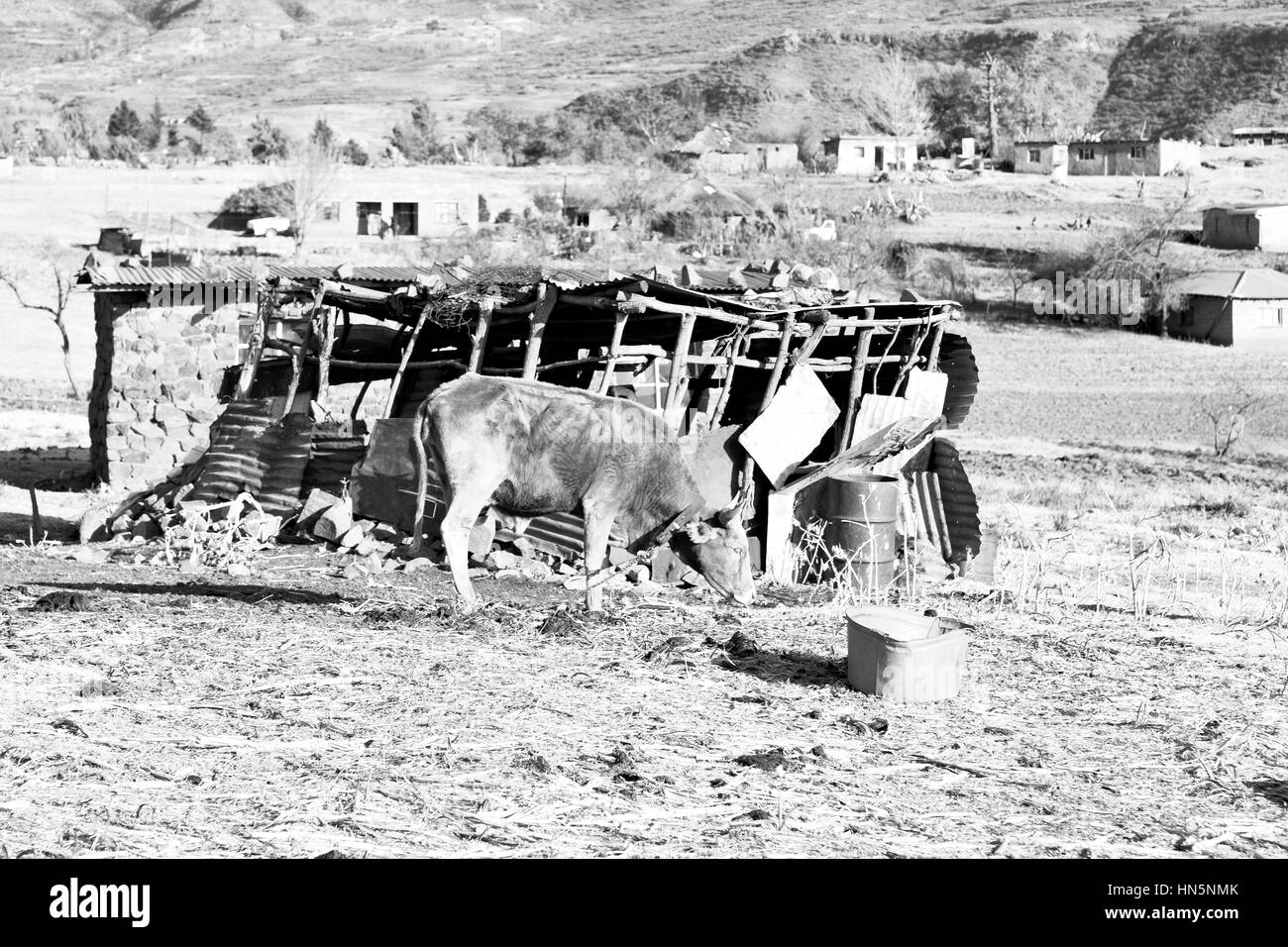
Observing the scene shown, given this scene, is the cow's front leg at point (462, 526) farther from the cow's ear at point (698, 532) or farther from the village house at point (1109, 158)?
the village house at point (1109, 158)

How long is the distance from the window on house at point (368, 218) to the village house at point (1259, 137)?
49378mm

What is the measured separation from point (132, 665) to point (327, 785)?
2332 mm

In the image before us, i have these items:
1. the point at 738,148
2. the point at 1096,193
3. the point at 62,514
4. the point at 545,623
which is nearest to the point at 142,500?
the point at 62,514

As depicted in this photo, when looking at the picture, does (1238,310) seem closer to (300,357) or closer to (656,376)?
(656,376)

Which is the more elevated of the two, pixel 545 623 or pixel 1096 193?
pixel 1096 193

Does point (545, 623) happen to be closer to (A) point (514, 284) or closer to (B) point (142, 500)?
(A) point (514, 284)

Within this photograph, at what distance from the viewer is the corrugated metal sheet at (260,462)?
46.9 ft

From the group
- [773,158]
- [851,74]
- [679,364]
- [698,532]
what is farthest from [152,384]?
[851,74]

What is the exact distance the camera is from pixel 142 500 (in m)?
15.3

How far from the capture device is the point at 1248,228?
50875 mm

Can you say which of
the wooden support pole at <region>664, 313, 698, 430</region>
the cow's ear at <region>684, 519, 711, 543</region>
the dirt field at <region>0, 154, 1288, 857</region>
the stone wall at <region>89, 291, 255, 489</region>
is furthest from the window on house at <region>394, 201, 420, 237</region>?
the cow's ear at <region>684, 519, 711, 543</region>

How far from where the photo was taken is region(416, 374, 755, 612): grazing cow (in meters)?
9.84

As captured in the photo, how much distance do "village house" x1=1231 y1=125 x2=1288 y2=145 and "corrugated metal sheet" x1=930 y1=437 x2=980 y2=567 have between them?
7343 centimetres
